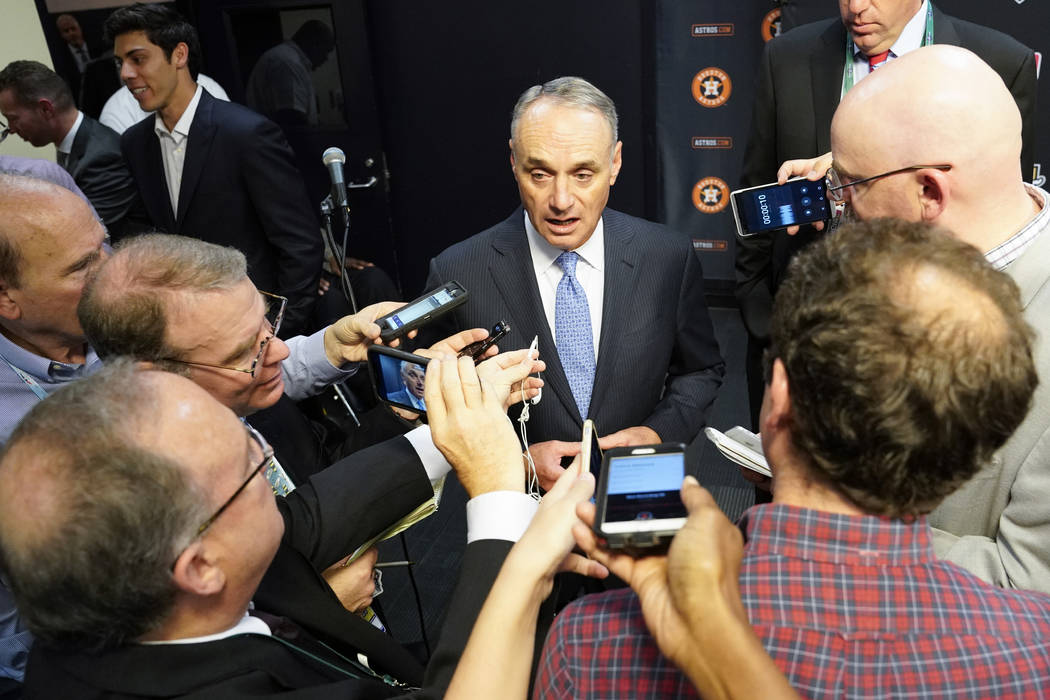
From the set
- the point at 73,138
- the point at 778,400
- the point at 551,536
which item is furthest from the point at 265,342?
the point at 73,138

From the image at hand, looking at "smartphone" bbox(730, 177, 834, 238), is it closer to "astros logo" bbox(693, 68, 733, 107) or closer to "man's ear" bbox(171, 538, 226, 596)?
"man's ear" bbox(171, 538, 226, 596)

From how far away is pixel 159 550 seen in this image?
109 centimetres

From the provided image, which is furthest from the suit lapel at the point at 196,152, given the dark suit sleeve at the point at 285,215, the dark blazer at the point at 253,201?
the dark suit sleeve at the point at 285,215

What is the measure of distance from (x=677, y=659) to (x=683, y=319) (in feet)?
5.17

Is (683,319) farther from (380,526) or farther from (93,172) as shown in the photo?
(93,172)

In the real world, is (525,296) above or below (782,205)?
below

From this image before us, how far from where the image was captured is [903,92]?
1.62 meters

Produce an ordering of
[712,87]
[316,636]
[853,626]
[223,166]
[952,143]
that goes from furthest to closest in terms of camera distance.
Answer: [712,87], [223,166], [952,143], [316,636], [853,626]

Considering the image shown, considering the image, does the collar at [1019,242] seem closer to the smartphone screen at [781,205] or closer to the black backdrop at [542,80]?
the smartphone screen at [781,205]

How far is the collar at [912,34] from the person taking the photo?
8.51 feet

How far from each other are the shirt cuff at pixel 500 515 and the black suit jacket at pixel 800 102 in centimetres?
167

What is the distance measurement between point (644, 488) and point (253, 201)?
289 centimetres

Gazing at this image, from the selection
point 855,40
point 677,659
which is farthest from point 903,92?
point 677,659

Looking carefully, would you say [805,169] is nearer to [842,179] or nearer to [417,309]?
[842,179]
